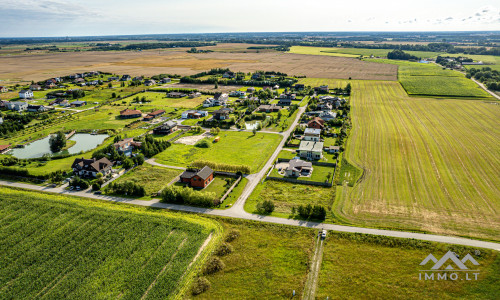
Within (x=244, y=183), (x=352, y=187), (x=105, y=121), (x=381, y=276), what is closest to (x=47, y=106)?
(x=105, y=121)

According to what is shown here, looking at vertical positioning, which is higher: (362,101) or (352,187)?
(362,101)

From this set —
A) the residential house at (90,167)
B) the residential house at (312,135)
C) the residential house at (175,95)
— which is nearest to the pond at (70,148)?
the residential house at (90,167)

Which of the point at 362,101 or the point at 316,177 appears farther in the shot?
the point at 362,101

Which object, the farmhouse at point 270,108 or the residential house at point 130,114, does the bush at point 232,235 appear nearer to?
the farmhouse at point 270,108

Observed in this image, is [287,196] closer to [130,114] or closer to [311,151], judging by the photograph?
[311,151]

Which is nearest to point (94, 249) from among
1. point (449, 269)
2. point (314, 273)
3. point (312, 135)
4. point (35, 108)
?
point (314, 273)

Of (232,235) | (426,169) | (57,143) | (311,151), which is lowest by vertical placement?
→ (232,235)

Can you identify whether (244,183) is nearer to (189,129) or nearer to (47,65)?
(189,129)

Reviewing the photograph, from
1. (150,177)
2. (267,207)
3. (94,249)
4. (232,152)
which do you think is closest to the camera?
(94,249)
